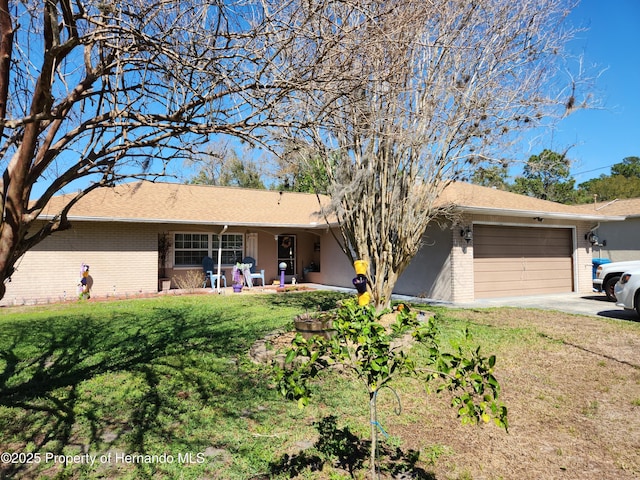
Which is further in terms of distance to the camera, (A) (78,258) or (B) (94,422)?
(A) (78,258)

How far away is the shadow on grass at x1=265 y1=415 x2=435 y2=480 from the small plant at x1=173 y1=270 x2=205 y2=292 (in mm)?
13018

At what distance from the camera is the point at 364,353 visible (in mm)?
A: 2330

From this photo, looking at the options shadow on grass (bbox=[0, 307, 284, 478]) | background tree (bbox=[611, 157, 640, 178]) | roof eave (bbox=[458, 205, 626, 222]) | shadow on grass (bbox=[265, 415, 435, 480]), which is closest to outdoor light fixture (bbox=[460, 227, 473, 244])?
roof eave (bbox=[458, 205, 626, 222])

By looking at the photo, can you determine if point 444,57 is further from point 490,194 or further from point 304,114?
point 490,194

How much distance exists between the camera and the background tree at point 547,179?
345 inches

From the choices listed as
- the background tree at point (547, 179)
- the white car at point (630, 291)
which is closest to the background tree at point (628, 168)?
the background tree at point (547, 179)

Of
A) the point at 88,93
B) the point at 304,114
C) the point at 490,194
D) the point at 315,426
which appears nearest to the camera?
the point at 88,93

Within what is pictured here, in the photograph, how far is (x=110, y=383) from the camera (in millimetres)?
4914

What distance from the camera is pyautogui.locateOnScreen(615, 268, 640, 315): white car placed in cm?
901

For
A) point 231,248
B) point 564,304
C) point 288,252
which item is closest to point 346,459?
point 564,304

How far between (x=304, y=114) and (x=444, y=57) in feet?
18.4

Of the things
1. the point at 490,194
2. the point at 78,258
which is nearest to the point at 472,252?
the point at 490,194

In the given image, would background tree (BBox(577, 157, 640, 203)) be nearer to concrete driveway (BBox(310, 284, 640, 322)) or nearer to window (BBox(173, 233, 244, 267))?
concrete driveway (BBox(310, 284, 640, 322))

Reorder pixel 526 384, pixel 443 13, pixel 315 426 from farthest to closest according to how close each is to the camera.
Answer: pixel 443 13 < pixel 526 384 < pixel 315 426
